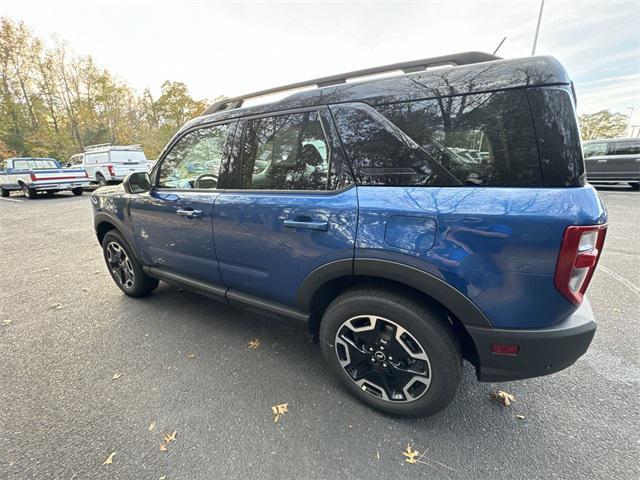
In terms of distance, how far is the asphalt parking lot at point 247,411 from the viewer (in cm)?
160

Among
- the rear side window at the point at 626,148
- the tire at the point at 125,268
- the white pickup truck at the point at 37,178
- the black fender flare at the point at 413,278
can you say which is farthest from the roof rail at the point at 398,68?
the white pickup truck at the point at 37,178

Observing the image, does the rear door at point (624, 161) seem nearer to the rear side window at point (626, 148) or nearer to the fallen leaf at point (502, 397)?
the rear side window at point (626, 148)

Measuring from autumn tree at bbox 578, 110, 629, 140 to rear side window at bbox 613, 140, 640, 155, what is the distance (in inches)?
1904

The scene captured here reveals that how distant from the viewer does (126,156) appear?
15039mm

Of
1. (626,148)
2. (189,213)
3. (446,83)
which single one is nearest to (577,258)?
(446,83)

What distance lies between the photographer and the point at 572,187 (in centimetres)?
128

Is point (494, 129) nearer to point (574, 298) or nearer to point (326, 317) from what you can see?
point (574, 298)

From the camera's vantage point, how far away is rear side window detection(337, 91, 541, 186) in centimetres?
134

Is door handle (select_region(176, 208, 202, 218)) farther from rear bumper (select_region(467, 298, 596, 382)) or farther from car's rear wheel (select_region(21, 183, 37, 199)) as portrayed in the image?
car's rear wheel (select_region(21, 183, 37, 199))

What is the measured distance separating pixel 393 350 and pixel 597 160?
45.0 feet

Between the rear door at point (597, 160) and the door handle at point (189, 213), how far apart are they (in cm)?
1401

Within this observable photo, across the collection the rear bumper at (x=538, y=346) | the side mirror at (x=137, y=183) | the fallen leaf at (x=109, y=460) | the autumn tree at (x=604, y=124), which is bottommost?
the fallen leaf at (x=109, y=460)

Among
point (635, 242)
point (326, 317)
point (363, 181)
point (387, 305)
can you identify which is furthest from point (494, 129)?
point (635, 242)

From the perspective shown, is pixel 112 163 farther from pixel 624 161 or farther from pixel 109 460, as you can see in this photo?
pixel 624 161
